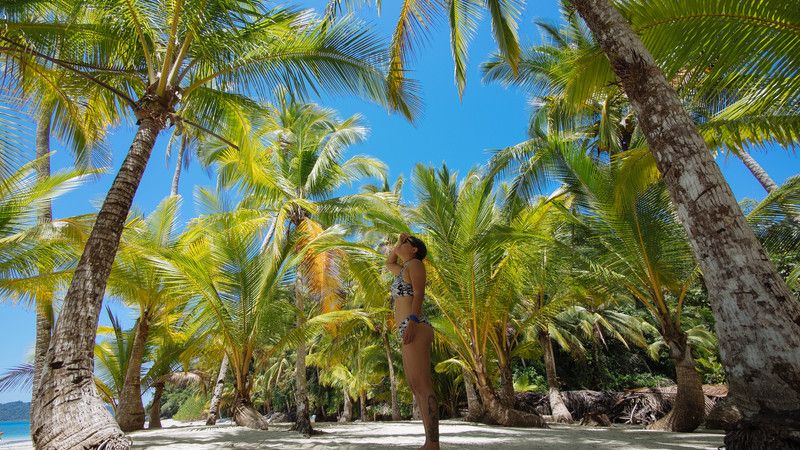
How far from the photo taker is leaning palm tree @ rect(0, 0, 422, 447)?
3621mm

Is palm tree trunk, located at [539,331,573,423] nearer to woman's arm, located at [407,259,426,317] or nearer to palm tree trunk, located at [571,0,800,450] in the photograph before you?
palm tree trunk, located at [571,0,800,450]

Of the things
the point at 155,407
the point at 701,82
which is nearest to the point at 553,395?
the point at 701,82

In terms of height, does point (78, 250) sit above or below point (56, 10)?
below

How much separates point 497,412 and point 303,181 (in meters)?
6.98

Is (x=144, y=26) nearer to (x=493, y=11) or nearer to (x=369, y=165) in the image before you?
(x=493, y=11)

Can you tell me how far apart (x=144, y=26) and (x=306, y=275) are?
5.51 m

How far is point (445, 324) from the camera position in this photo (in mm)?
9789

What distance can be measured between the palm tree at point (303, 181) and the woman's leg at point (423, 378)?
578 cm

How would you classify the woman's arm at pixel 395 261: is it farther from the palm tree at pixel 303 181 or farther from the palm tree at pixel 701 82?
the palm tree at pixel 303 181

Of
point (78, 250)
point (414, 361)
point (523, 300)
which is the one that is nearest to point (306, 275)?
point (78, 250)

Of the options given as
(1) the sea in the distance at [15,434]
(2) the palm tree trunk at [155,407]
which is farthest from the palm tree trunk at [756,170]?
(1) the sea in the distance at [15,434]

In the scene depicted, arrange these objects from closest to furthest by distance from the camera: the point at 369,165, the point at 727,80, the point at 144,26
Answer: the point at 727,80 < the point at 144,26 < the point at 369,165

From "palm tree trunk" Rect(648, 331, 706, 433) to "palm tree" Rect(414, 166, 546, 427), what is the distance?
7.86 feet

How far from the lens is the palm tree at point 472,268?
8258 millimetres
